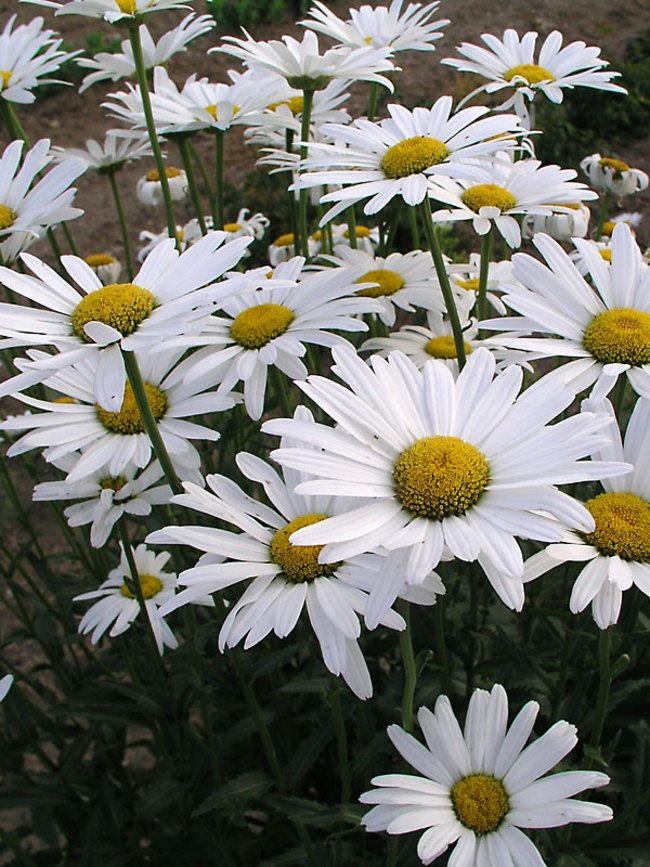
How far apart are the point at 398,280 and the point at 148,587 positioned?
2.81ft

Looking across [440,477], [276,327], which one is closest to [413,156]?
[276,327]

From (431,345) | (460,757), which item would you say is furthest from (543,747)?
(431,345)

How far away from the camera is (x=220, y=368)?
147cm

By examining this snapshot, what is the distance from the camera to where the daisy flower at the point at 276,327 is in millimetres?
1414

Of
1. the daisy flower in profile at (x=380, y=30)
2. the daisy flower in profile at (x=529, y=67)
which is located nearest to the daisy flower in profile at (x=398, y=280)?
the daisy flower in profile at (x=529, y=67)

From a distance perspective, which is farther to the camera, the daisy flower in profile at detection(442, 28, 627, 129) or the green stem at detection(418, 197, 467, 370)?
the daisy flower in profile at detection(442, 28, 627, 129)

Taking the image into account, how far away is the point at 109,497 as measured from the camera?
149 centimetres

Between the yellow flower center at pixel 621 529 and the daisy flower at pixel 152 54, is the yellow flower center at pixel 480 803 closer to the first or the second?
the yellow flower center at pixel 621 529

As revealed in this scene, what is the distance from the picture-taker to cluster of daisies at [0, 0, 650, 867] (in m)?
1.01

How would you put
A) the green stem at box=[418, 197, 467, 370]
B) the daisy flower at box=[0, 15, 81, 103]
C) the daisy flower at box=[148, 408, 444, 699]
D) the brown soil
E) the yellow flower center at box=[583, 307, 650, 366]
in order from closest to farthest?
the daisy flower at box=[148, 408, 444, 699]
the yellow flower center at box=[583, 307, 650, 366]
the green stem at box=[418, 197, 467, 370]
the daisy flower at box=[0, 15, 81, 103]
the brown soil

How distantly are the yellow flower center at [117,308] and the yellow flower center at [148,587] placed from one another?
75 centimetres

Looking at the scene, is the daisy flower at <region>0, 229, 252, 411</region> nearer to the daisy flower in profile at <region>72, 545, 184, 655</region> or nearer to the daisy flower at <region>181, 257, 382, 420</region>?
the daisy flower at <region>181, 257, 382, 420</region>

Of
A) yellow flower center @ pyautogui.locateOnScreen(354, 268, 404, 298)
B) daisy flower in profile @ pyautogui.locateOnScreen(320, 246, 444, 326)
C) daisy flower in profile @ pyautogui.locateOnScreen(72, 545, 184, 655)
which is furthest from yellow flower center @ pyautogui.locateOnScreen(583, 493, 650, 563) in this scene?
daisy flower in profile @ pyautogui.locateOnScreen(72, 545, 184, 655)

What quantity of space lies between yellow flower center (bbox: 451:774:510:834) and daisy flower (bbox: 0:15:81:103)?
1.62m
